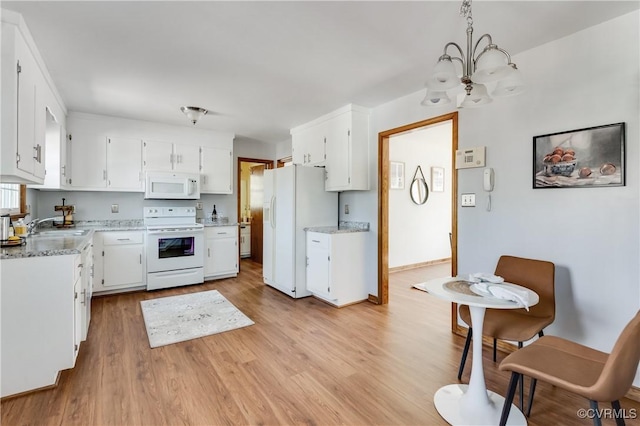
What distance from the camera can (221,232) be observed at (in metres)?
4.84

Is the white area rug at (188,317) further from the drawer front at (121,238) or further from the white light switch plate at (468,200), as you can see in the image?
the white light switch plate at (468,200)

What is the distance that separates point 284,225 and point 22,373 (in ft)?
8.92

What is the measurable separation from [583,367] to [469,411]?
650 mm

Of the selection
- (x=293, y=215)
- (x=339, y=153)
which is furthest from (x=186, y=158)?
(x=339, y=153)

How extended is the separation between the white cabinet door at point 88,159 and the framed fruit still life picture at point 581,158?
4.96 metres

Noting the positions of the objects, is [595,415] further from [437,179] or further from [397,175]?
[437,179]

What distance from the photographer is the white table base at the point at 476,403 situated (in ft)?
5.70

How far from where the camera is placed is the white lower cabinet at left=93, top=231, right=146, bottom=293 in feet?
13.0

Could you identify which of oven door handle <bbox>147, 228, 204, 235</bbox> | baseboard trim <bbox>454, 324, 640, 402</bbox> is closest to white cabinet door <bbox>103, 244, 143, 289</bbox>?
oven door handle <bbox>147, 228, 204, 235</bbox>

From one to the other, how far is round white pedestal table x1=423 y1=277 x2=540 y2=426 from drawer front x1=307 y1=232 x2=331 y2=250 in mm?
1789

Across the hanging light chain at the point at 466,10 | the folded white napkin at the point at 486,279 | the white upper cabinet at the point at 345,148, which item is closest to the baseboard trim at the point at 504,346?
the folded white napkin at the point at 486,279

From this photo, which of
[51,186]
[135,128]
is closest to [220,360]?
[51,186]

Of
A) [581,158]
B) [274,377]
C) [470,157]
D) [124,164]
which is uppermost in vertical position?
[124,164]

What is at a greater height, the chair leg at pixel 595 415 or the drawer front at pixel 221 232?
the drawer front at pixel 221 232
